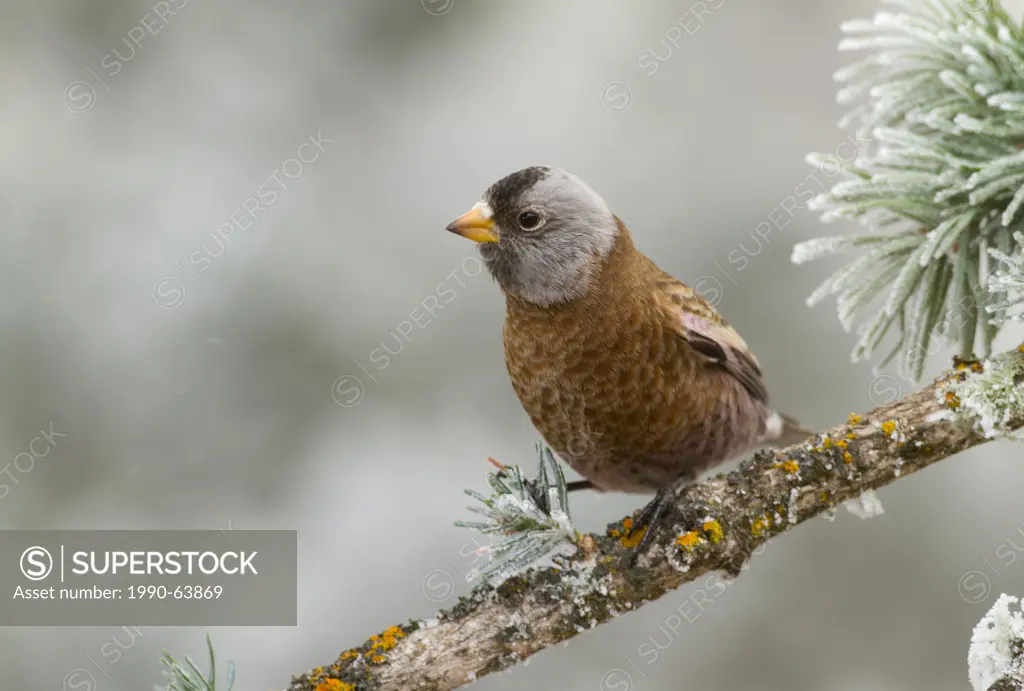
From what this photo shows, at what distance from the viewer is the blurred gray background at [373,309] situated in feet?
11.1

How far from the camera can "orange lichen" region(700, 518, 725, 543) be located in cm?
221

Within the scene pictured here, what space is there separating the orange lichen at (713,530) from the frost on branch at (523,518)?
0.37m

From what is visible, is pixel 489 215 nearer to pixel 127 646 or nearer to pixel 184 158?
pixel 184 158

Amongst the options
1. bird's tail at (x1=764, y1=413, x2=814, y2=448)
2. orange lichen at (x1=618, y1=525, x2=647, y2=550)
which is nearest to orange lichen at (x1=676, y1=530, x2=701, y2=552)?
orange lichen at (x1=618, y1=525, x2=647, y2=550)

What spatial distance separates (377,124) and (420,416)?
128 cm

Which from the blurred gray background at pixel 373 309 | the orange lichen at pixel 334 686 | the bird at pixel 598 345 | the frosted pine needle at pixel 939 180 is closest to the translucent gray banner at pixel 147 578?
the blurred gray background at pixel 373 309

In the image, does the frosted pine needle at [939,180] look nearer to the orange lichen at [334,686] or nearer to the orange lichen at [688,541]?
the orange lichen at [688,541]

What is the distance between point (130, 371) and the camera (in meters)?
3.41

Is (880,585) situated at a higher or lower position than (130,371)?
lower

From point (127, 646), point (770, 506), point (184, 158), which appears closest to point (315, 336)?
point (184, 158)

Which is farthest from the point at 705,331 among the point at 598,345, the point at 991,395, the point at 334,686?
the point at 334,686

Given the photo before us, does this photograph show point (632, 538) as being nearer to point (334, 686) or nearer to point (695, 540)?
point (695, 540)

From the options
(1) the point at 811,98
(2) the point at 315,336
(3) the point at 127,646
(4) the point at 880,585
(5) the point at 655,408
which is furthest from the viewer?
(1) the point at 811,98

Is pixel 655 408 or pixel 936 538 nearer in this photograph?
pixel 655 408
